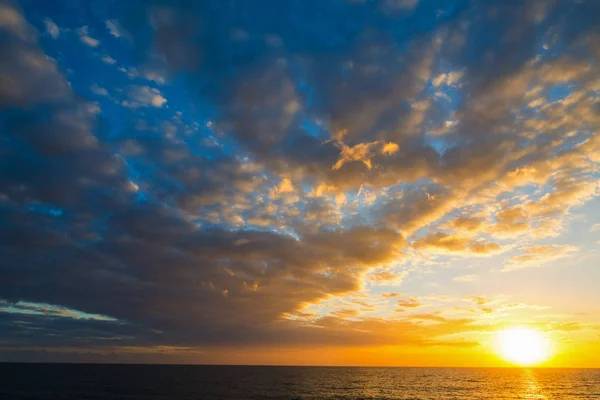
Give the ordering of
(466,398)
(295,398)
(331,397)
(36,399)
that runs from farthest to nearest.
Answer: (466,398) < (331,397) < (295,398) < (36,399)

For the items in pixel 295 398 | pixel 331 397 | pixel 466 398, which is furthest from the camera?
pixel 466 398

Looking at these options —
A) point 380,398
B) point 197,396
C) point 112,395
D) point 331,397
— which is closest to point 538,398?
point 380,398

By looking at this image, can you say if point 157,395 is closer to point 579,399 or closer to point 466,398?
point 466,398

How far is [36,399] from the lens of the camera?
87.1 metres

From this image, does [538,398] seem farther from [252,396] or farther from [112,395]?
[112,395]

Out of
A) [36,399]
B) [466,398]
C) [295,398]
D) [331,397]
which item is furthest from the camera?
[466,398]

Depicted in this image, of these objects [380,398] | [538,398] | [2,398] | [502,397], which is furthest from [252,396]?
[538,398]

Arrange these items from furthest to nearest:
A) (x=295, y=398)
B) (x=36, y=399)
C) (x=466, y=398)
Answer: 1. (x=466, y=398)
2. (x=295, y=398)
3. (x=36, y=399)

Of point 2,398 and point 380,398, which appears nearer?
point 2,398

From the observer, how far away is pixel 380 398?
330 ft

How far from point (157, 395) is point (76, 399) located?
757 inches

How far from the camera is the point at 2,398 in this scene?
290 feet

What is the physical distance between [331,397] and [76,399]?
2585 inches

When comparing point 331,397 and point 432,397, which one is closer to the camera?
point 331,397
